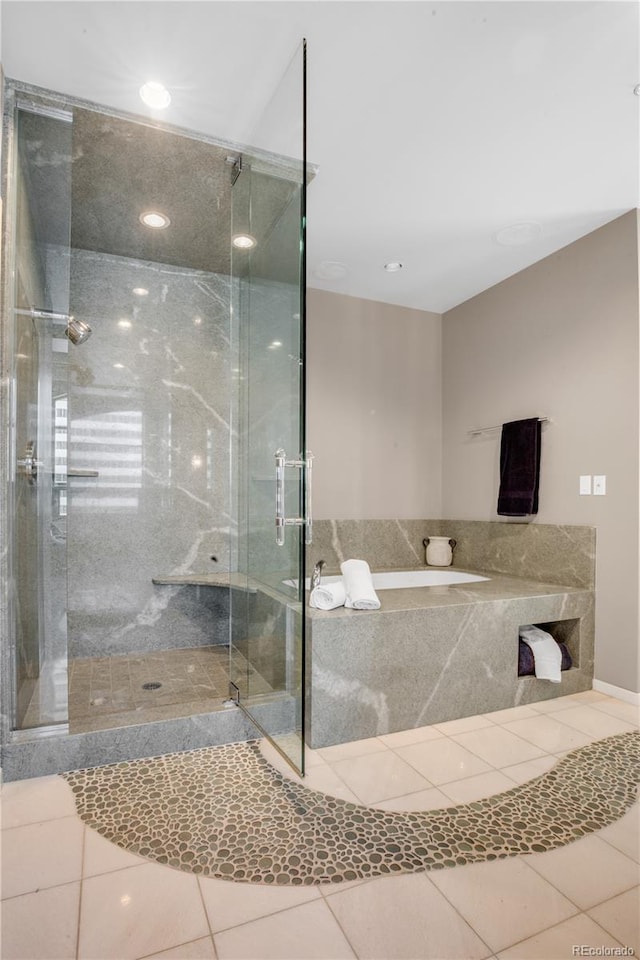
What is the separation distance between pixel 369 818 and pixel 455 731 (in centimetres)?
80

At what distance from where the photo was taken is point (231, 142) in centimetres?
238

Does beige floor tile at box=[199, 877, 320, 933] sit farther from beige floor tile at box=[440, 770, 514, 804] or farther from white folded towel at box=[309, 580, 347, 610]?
white folded towel at box=[309, 580, 347, 610]

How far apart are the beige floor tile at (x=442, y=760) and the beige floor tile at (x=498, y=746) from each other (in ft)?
0.15

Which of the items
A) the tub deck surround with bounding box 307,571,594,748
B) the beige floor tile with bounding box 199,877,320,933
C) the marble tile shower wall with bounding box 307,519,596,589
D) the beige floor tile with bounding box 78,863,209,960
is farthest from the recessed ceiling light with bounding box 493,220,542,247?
the beige floor tile with bounding box 78,863,209,960

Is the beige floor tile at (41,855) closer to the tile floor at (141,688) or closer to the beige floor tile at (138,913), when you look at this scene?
the beige floor tile at (138,913)

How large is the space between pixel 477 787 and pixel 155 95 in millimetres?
2816

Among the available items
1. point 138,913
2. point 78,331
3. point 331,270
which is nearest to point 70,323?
point 78,331

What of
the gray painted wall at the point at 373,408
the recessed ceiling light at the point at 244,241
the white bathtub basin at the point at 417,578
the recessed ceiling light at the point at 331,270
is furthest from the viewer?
the gray painted wall at the point at 373,408

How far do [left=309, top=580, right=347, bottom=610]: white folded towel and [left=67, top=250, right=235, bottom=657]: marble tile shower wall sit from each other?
0.84 meters

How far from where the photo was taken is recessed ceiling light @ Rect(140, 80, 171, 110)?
6.74 feet

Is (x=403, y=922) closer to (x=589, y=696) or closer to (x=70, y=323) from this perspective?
(x=589, y=696)

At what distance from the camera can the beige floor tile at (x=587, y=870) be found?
144 cm

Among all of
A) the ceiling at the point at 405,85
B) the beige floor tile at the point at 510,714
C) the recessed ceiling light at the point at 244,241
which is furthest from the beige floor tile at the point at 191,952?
the ceiling at the point at 405,85

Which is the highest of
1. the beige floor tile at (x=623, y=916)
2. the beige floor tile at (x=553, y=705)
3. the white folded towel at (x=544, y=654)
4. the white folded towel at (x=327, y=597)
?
the white folded towel at (x=327, y=597)
